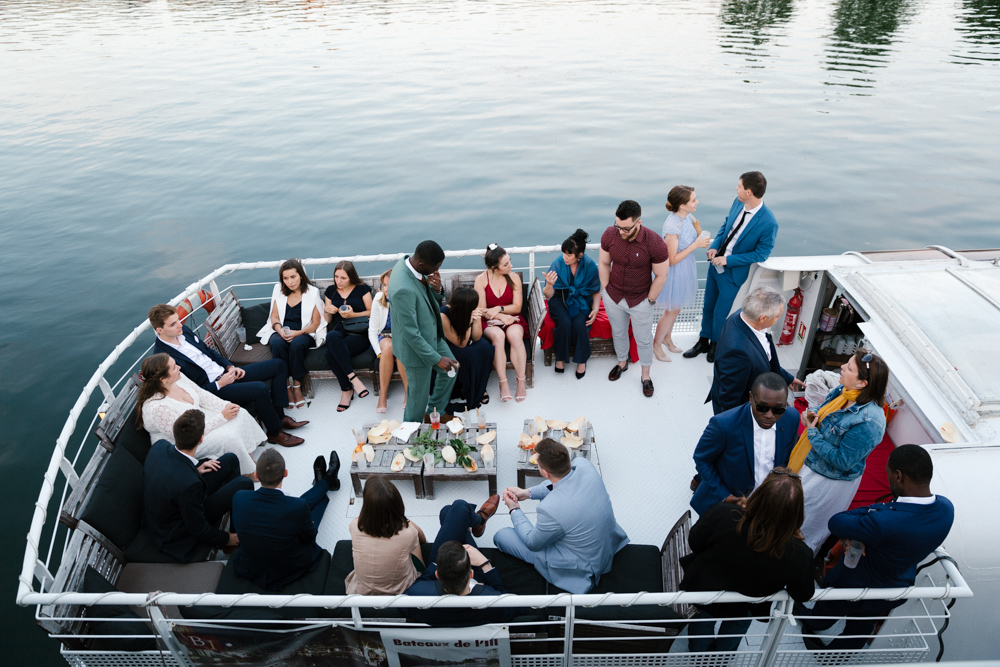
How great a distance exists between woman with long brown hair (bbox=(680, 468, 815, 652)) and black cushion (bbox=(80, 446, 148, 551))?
12.2ft

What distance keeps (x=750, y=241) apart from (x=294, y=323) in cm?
474

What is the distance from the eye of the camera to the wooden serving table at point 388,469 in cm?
469

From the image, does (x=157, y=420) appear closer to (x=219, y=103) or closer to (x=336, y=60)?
(x=219, y=103)

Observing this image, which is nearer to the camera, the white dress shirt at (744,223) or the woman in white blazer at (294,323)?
the white dress shirt at (744,223)

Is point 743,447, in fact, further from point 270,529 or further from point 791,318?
point 791,318

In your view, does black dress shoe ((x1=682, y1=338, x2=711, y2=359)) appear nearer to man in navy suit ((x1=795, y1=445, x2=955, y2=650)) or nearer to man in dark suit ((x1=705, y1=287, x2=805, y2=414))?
man in dark suit ((x1=705, y1=287, x2=805, y2=414))

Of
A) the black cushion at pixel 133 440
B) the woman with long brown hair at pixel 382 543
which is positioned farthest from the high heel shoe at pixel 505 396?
the black cushion at pixel 133 440

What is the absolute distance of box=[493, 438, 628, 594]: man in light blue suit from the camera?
340cm

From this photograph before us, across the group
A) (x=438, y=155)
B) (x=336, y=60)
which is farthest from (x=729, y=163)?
(x=336, y=60)

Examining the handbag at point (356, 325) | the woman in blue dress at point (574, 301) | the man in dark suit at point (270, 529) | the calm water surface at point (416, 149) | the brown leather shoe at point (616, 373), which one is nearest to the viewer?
the man in dark suit at point (270, 529)

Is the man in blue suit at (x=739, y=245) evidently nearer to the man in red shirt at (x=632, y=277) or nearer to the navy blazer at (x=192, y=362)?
the man in red shirt at (x=632, y=277)

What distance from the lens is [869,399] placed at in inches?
135

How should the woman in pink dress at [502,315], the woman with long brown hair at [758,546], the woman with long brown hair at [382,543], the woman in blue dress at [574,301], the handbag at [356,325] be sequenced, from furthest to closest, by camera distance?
the handbag at [356,325] → the woman in blue dress at [574,301] → the woman in pink dress at [502,315] → the woman with long brown hair at [382,543] → the woman with long brown hair at [758,546]

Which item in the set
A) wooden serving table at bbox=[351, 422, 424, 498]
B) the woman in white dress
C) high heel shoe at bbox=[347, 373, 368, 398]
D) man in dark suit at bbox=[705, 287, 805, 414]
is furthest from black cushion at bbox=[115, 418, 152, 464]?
man in dark suit at bbox=[705, 287, 805, 414]
